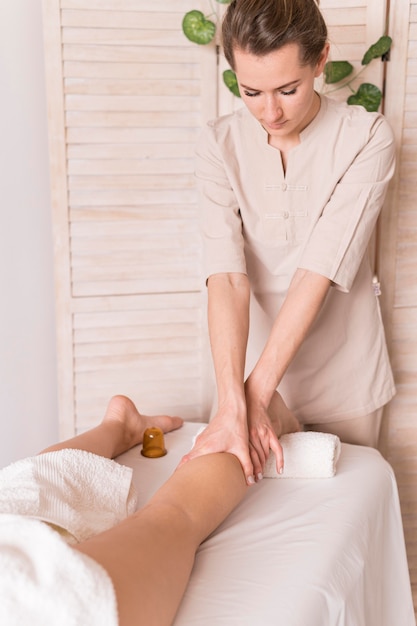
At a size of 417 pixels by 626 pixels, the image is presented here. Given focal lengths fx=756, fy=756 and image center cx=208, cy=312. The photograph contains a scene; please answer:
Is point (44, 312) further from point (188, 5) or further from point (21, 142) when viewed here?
point (188, 5)

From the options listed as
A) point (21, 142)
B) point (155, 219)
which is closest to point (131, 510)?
point (155, 219)

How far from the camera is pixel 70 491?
1479 millimetres

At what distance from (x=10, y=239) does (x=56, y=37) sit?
62 centimetres

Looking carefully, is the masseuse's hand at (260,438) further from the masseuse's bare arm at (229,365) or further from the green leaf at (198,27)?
the green leaf at (198,27)

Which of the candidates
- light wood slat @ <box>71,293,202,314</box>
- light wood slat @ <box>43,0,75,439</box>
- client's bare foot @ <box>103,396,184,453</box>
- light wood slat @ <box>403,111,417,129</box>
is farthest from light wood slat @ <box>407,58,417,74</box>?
client's bare foot @ <box>103,396,184,453</box>

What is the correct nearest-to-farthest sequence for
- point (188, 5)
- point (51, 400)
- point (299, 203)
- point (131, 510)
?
1. point (131, 510)
2. point (299, 203)
3. point (188, 5)
4. point (51, 400)

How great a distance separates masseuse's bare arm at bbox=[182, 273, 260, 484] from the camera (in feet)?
Answer: 5.27

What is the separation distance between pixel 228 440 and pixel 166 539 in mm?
366

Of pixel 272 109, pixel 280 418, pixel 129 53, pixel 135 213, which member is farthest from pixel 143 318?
pixel 272 109

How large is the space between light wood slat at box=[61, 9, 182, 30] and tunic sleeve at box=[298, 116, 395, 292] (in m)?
0.73

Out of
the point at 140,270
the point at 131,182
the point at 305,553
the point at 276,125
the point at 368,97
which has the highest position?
the point at 368,97

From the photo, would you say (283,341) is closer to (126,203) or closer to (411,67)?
(126,203)

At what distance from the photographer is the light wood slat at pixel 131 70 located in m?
2.14

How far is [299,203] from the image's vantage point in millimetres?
1865
